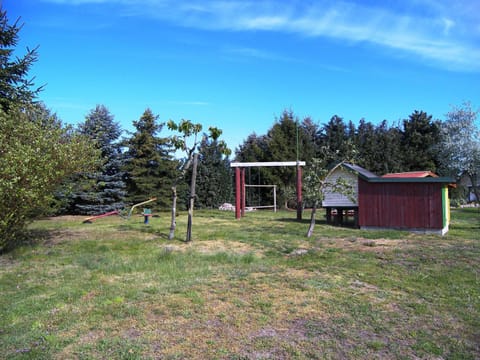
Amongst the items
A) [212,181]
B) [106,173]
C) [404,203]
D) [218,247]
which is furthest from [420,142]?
[218,247]

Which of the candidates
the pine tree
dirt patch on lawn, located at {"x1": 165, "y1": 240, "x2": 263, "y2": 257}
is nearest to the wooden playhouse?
dirt patch on lawn, located at {"x1": 165, "y1": 240, "x2": 263, "y2": 257}

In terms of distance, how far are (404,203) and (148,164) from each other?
47.9ft

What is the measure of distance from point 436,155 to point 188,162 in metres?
24.2

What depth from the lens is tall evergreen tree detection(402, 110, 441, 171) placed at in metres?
27.3

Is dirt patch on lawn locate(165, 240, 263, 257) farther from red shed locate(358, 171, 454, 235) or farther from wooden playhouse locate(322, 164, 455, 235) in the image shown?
red shed locate(358, 171, 454, 235)

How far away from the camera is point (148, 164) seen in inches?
844

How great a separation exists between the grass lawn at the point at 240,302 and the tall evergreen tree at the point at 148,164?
493 inches

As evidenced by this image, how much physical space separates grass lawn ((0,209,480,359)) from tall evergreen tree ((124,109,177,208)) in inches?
493

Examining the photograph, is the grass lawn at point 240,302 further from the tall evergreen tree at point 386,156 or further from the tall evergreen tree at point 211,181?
the tall evergreen tree at point 386,156

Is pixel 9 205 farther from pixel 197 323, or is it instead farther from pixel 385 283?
pixel 385 283

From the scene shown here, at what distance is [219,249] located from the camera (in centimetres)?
803

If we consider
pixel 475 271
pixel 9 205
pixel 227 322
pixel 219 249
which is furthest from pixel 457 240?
pixel 9 205

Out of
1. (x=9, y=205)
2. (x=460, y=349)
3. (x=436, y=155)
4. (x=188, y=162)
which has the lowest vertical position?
(x=460, y=349)

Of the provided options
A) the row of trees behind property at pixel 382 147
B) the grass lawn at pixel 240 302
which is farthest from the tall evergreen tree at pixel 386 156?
the grass lawn at pixel 240 302
